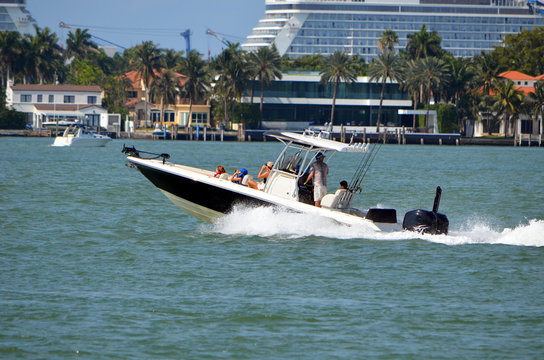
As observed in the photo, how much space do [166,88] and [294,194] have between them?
98.9m

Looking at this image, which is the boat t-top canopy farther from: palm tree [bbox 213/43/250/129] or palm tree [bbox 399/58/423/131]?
palm tree [bbox 399/58/423/131]

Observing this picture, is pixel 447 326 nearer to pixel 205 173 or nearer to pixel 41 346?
pixel 41 346

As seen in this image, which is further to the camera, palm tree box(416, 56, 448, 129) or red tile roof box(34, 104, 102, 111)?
palm tree box(416, 56, 448, 129)

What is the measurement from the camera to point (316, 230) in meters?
20.5

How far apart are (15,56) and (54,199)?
3652 inches

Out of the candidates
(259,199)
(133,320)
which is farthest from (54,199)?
(133,320)

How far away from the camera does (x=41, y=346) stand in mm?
12500

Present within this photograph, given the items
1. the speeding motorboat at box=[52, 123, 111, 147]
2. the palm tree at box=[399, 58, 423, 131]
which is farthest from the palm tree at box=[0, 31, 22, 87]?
the palm tree at box=[399, 58, 423, 131]

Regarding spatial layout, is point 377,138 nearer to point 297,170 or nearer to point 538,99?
point 538,99

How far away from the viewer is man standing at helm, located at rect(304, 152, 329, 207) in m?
19.9

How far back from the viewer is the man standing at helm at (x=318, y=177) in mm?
19853

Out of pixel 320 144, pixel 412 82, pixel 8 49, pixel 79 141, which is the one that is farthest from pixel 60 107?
pixel 320 144

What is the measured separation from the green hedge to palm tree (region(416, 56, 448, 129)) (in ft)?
165

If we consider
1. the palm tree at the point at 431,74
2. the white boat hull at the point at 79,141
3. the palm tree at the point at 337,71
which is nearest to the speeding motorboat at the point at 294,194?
the white boat hull at the point at 79,141
